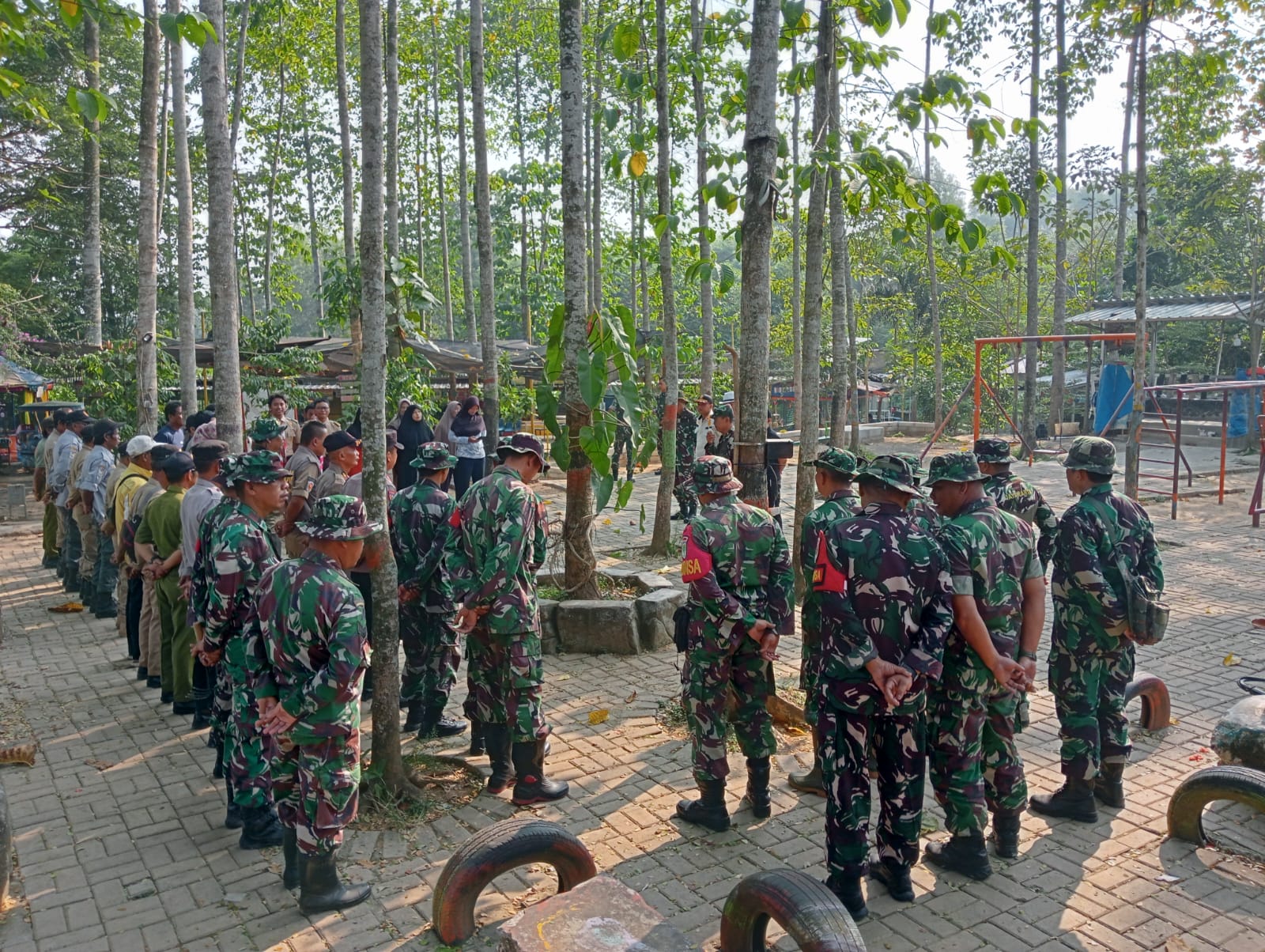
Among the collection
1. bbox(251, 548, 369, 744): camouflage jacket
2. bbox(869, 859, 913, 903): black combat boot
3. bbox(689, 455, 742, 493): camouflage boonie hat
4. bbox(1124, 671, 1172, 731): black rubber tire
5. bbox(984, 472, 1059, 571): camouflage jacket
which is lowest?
bbox(869, 859, 913, 903): black combat boot

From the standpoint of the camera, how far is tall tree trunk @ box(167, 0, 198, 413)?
1045 cm

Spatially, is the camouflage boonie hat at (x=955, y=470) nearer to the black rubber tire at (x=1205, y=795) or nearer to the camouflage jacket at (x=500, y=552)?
the black rubber tire at (x=1205, y=795)

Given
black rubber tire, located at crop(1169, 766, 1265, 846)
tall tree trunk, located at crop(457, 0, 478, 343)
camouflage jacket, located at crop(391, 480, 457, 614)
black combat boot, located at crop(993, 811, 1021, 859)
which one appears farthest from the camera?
tall tree trunk, located at crop(457, 0, 478, 343)

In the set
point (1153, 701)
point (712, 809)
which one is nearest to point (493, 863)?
point (712, 809)

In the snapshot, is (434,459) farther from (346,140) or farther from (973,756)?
(346,140)

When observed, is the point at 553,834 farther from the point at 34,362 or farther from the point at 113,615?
the point at 34,362

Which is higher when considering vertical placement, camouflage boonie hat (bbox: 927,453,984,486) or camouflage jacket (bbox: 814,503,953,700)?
Result: camouflage boonie hat (bbox: 927,453,984,486)

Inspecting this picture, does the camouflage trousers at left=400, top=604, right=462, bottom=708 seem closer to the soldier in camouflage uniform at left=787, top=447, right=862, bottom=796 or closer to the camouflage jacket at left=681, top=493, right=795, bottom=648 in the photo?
the camouflage jacket at left=681, top=493, right=795, bottom=648

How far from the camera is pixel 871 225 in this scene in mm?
26234

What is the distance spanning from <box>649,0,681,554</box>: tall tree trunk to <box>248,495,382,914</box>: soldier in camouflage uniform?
643 centimetres

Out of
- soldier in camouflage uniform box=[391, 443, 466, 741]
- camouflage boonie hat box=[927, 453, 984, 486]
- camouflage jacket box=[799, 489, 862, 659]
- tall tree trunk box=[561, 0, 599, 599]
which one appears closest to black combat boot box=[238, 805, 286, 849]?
soldier in camouflage uniform box=[391, 443, 466, 741]

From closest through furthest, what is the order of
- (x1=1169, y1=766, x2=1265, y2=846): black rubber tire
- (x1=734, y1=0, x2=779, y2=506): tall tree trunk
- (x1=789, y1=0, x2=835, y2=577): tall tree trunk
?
(x1=1169, y1=766, x2=1265, y2=846): black rubber tire
(x1=734, y1=0, x2=779, y2=506): tall tree trunk
(x1=789, y1=0, x2=835, y2=577): tall tree trunk

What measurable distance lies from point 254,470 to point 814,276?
4.88 metres

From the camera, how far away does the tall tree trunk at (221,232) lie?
7.41 m
